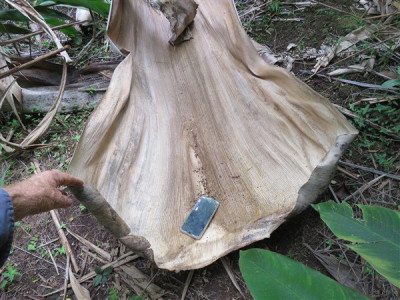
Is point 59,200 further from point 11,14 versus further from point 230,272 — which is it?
point 11,14

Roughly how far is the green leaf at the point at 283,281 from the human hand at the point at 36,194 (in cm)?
54

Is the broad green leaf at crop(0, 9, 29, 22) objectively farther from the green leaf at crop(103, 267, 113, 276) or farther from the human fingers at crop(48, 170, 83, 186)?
the green leaf at crop(103, 267, 113, 276)

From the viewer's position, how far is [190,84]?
1.55 m

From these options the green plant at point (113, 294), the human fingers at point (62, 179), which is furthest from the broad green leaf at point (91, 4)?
the green plant at point (113, 294)

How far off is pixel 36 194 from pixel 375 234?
34.4 inches

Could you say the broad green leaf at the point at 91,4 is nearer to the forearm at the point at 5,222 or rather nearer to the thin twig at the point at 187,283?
the forearm at the point at 5,222

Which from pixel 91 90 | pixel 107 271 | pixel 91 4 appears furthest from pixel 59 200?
pixel 91 4

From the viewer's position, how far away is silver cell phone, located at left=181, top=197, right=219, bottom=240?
1262 mm

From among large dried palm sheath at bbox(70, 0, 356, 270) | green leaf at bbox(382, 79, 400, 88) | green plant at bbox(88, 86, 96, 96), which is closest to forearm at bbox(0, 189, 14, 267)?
large dried palm sheath at bbox(70, 0, 356, 270)

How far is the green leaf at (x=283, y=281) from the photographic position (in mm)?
778

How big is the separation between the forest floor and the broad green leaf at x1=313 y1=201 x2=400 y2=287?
1.14 ft

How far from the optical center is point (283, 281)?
0.80 m

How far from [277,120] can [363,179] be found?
40 cm

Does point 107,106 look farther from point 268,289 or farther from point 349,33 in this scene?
point 349,33
